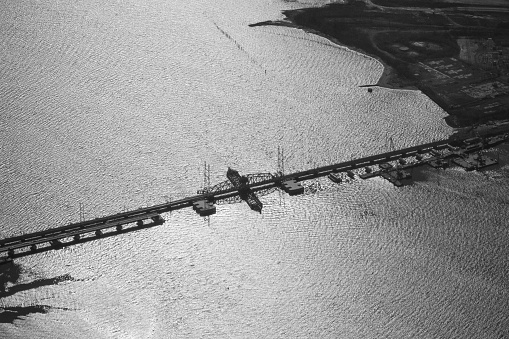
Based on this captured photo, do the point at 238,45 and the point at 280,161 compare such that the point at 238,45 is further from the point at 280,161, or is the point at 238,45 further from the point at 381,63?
the point at 280,161

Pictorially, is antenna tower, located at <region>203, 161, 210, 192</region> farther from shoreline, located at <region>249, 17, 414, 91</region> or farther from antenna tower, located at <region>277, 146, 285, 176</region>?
shoreline, located at <region>249, 17, 414, 91</region>

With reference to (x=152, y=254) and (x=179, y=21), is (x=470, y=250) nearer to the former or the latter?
(x=152, y=254)

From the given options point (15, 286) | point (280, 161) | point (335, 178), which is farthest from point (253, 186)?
point (15, 286)

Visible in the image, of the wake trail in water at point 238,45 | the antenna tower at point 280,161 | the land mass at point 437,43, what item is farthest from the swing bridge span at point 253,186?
the wake trail in water at point 238,45

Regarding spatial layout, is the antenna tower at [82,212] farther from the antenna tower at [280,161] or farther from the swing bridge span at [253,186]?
the antenna tower at [280,161]

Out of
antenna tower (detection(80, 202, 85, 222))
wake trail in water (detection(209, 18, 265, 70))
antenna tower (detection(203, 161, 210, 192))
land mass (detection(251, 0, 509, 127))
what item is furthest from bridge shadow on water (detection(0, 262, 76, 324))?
land mass (detection(251, 0, 509, 127))

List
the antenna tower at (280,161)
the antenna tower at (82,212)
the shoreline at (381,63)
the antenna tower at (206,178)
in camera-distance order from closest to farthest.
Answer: the antenna tower at (82,212), the antenna tower at (206,178), the antenna tower at (280,161), the shoreline at (381,63)

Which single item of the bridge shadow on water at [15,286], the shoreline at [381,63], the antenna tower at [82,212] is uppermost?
the shoreline at [381,63]
